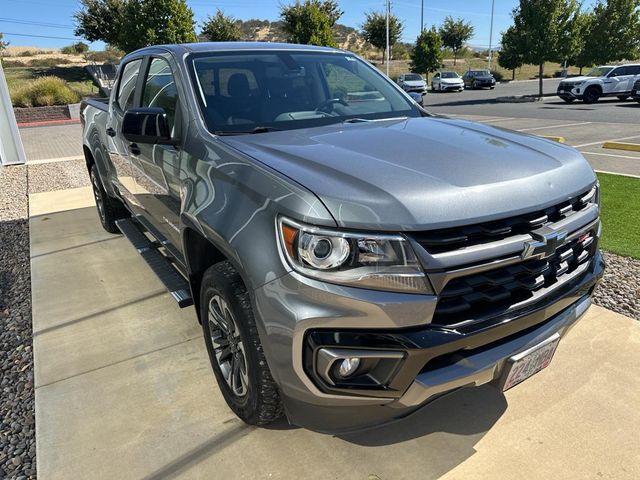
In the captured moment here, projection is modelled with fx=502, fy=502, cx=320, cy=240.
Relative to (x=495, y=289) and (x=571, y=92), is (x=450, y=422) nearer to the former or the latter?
(x=495, y=289)

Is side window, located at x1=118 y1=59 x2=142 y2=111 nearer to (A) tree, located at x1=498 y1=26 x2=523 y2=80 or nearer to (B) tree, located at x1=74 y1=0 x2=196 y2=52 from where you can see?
(B) tree, located at x1=74 y1=0 x2=196 y2=52

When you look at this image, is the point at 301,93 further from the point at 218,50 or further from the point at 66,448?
the point at 66,448

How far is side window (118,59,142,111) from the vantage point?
3.96 metres

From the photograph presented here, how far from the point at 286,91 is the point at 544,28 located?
980 inches

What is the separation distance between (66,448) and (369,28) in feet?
173

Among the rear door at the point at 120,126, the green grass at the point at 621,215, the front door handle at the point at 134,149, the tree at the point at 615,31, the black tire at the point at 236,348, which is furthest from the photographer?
the tree at the point at 615,31

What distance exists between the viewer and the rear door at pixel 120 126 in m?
3.94

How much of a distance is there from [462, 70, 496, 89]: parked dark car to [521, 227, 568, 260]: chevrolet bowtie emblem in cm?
3766

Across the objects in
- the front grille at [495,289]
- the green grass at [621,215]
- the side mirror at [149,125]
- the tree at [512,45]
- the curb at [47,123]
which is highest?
the tree at [512,45]

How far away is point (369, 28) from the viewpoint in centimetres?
5000

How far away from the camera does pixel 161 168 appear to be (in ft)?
10.2

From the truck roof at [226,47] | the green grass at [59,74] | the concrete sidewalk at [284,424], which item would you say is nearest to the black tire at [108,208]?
the concrete sidewalk at [284,424]

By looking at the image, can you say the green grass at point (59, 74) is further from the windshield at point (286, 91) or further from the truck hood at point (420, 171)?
the truck hood at point (420, 171)

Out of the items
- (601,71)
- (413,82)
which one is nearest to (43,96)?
(413,82)
